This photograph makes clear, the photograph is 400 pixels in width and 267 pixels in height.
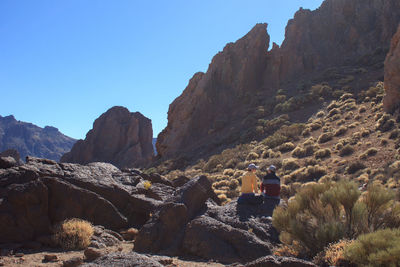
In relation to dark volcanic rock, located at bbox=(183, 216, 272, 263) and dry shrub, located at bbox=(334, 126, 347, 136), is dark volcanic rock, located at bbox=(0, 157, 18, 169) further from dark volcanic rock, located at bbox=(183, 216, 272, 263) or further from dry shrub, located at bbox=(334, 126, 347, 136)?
dry shrub, located at bbox=(334, 126, 347, 136)

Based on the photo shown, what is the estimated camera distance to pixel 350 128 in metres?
29.4

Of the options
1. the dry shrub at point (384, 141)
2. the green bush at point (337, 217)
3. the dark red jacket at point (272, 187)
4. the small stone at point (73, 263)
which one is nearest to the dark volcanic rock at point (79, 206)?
the small stone at point (73, 263)

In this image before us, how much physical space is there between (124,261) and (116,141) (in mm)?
70248

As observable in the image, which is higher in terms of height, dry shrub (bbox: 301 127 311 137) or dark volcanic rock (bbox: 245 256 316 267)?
dry shrub (bbox: 301 127 311 137)

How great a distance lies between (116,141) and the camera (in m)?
74.8

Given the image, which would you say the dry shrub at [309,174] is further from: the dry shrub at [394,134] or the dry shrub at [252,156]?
the dry shrub at [252,156]

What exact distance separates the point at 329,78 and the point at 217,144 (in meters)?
17.9

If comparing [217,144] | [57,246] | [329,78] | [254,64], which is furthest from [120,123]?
[57,246]

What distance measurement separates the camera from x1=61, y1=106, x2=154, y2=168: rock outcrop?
2840 inches

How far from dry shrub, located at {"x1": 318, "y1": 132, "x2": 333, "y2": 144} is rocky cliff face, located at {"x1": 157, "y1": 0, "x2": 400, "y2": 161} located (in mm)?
15731

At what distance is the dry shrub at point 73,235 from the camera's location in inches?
361

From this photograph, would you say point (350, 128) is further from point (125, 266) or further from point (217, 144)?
point (125, 266)

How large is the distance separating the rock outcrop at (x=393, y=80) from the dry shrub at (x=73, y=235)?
2475 centimetres

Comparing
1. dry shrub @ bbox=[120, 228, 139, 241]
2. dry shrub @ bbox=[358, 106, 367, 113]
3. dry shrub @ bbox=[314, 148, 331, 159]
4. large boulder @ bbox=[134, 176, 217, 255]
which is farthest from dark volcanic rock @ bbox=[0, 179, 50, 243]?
dry shrub @ bbox=[358, 106, 367, 113]
